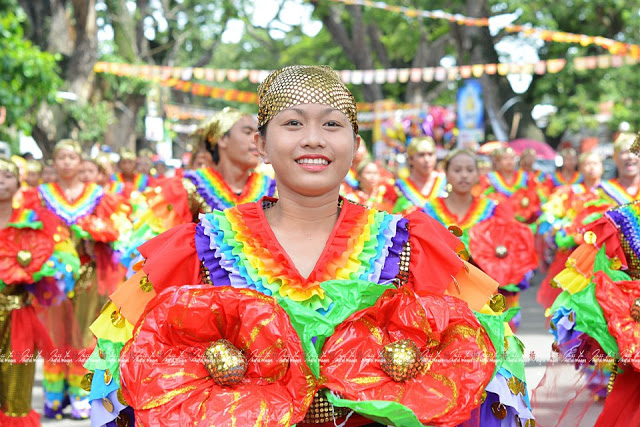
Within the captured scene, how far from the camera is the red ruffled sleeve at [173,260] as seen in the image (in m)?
2.59

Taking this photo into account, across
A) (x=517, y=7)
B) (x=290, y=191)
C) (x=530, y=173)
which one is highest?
(x=517, y=7)

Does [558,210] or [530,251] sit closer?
[530,251]

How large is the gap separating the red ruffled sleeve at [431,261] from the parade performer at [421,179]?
233 inches

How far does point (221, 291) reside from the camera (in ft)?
7.45

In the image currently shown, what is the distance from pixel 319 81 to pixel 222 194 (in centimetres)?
306

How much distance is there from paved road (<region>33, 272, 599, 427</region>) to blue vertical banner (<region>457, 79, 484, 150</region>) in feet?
39.9

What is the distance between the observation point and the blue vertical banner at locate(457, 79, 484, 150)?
2461 cm

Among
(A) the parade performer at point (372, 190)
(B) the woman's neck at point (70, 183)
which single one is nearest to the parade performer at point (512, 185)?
(A) the parade performer at point (372, 190)

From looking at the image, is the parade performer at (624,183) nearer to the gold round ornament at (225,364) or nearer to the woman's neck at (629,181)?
the woman's neck at (629,181)

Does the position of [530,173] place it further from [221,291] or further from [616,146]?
[221,291]

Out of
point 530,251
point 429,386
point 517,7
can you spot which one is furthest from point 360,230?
point 517,7

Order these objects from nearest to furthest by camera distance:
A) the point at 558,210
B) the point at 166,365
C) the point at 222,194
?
the point at 166,365, the point at 222,194, the point at 558,210

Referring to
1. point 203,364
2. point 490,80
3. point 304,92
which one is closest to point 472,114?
point 490,80

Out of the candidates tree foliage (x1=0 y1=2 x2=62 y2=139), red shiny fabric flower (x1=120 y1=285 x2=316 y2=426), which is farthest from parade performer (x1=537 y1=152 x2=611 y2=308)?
tree foliage (x1=0 y1=2 x2=62 y2=139)
